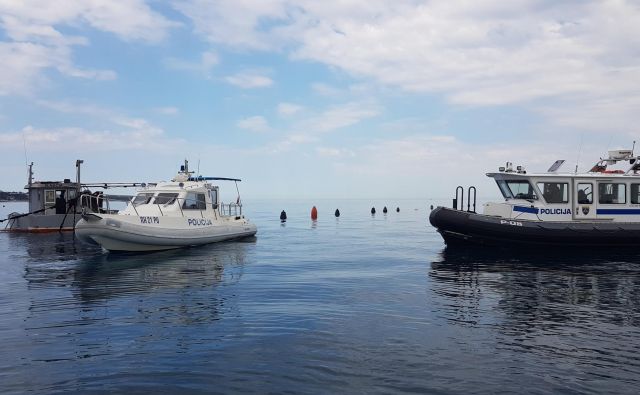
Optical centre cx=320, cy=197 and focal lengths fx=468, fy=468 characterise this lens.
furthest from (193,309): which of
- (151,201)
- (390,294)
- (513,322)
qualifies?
(151,201)

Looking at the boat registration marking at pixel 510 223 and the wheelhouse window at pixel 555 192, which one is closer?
the boat registration marking at pixel 510 223

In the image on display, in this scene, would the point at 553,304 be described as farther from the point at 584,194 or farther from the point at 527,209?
the point at 584,194

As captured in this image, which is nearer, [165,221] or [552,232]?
[552,232]

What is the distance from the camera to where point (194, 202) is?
914 inches

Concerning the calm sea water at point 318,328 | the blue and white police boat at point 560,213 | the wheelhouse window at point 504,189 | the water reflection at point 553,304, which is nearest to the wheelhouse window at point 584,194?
the blue and white police boat at point 560,213

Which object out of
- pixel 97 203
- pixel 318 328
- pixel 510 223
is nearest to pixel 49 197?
pixel 97 203

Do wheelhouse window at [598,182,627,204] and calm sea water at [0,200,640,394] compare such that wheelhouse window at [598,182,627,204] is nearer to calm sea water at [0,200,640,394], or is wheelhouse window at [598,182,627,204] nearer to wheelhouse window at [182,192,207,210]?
calm sea water at [0,200,640,394]

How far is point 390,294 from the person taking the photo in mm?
12461

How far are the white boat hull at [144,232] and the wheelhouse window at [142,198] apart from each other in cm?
170

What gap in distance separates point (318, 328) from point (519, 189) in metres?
15.9

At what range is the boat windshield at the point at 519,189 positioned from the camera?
2141cm

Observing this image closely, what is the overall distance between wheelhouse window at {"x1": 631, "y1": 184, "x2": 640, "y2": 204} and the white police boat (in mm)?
19928

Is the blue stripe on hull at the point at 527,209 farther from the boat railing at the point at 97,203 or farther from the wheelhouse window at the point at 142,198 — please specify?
the boat railing at the point at 97,203

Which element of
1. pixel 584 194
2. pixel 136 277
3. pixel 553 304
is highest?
pixel 584 194
